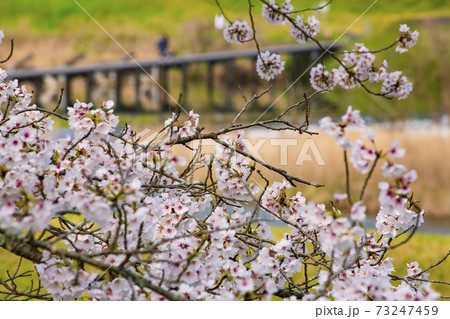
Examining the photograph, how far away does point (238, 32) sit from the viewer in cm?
367

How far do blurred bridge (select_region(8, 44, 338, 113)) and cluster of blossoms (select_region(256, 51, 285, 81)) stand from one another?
21.1 metres

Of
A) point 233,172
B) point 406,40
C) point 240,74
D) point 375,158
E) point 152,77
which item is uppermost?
point 240,74

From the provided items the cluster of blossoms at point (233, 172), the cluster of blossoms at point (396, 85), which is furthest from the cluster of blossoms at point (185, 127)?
the cluster of blossoms at point (396, 85)

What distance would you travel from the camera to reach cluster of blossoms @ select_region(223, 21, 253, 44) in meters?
3.64

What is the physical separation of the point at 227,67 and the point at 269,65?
3430cm

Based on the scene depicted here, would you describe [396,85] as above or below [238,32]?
→ below

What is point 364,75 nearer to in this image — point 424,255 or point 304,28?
point 304,28

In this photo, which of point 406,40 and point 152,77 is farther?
point 152,77

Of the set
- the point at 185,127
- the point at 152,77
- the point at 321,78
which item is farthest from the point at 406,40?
the point at 152,77

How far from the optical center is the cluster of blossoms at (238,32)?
12.0 ft

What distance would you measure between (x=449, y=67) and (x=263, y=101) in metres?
25.9

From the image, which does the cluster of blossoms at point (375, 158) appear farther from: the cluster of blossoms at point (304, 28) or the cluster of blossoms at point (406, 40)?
the cluster of blossoms at point (406, 40)
